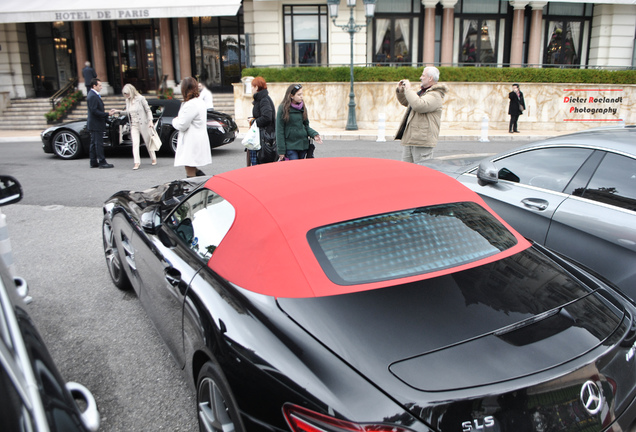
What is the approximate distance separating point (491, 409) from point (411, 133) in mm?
5070

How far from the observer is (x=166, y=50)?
894 inches

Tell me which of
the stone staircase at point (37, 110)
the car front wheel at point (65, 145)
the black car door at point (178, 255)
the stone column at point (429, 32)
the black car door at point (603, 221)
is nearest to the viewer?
the black car door at point (178, 255)

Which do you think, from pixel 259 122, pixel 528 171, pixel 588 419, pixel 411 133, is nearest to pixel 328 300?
pixel 588 419

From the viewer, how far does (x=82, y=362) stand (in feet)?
10.9

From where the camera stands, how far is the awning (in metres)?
19.7

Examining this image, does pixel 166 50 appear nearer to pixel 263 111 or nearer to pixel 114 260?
pixel 263 111

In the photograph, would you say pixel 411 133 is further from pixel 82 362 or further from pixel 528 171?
pixel 82 362

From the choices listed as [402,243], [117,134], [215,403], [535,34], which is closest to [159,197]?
[215,403]

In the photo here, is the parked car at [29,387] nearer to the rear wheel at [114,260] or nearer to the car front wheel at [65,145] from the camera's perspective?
the rear wheel at [114,260]

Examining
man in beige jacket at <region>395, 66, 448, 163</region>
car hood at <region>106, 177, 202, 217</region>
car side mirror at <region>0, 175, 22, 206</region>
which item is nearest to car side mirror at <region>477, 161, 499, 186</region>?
man in beige jacket at <region>395, 66, 448, 163</region>

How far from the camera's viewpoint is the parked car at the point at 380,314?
5.33 feet

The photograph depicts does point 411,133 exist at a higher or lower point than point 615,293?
higher

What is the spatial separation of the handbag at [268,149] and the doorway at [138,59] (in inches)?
742

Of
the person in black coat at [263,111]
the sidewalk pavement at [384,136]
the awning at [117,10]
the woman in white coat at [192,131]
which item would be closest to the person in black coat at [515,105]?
the sidewalk pavement at [384,136]
